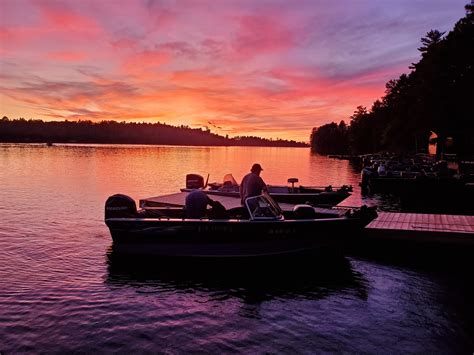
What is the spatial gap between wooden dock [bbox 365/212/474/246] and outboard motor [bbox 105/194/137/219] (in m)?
8.64

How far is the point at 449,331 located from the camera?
8836mm

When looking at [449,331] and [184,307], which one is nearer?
[449,331]

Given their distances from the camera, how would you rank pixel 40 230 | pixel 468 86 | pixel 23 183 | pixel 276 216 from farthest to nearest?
1. pixel 468 86
2. pixel 23 183
3. pixel 40 230
4. pixel 276 216

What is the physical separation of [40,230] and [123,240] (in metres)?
6.86

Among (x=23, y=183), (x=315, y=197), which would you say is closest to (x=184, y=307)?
(x=315, y=197)

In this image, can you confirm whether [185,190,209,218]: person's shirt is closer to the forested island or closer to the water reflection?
the water reflection

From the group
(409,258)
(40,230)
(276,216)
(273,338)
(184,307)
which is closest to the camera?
(273,338)

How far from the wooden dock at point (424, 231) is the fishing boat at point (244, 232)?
153 centimetres

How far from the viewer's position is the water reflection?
1115cm

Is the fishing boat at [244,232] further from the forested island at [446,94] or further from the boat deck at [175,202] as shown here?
the forested island at [446,94]

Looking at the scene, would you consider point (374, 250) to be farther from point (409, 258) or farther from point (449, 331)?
point (449, 331)

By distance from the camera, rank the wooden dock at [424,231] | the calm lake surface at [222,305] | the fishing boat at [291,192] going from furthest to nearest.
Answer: the fishing boat at [291,192], the wooden dock at [424,231], the calm lake surface at [222,305]

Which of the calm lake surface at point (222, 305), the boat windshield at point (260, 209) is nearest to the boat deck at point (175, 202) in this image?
the calm lake surface at point (222, 305)

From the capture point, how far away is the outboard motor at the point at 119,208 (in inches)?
551
